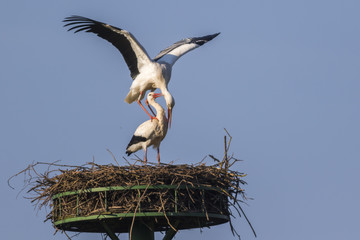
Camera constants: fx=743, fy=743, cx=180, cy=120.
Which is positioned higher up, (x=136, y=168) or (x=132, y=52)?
(x=132, y=52)

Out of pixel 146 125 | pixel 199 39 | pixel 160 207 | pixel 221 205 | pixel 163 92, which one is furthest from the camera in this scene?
pixel 199 39

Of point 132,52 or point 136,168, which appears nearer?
point 136,168

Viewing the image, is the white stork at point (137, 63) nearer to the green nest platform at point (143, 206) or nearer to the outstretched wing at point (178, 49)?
the outstretched wing at point (178, 49)

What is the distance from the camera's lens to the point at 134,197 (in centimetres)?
955

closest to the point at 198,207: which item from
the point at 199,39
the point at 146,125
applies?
the point at 146,125

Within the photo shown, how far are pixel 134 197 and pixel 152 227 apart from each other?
34.1 inches

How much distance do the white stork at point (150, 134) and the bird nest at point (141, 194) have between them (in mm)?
2249

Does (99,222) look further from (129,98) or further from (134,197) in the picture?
A: (129,98)

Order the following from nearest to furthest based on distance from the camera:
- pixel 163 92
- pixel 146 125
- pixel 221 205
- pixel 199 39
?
pixel 221 205 < pixel 146 125 < pixel 163 92 < pixel 199 39

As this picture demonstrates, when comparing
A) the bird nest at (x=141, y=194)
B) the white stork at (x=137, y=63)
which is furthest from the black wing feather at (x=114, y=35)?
the bird nest at (x=141, y=194)

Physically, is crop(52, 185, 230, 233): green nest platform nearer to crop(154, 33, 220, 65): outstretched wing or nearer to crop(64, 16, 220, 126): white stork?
crop(64, 16, 220, 126): white stork

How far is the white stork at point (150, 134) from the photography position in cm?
1236

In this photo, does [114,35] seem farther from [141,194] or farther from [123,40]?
[141,194]

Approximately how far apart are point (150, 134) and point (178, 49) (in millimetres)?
3442
